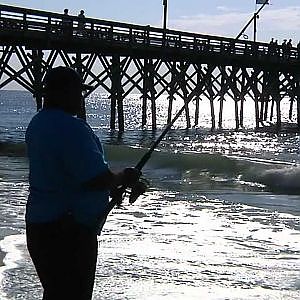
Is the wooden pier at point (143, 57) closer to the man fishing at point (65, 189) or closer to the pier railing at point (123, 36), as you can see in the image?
the pier railing at point (123, 36)

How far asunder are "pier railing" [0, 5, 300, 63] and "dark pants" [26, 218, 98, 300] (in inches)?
707

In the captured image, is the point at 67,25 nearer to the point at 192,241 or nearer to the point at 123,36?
the point at 123,36

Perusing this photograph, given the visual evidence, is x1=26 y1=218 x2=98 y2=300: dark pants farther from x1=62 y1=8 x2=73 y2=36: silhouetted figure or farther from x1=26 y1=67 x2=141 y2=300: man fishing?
x1=62 y1=8 x2=73 y2=36: silhouetted figure

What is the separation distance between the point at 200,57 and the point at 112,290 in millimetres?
25040

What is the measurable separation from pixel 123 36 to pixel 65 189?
2273 centimetres

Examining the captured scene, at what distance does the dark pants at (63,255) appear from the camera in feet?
10.8

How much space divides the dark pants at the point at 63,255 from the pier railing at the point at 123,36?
1795 centimetres

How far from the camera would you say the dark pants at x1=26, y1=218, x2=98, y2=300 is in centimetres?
330

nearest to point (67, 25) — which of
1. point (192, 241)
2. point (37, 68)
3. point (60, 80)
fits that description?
point (37, 68)

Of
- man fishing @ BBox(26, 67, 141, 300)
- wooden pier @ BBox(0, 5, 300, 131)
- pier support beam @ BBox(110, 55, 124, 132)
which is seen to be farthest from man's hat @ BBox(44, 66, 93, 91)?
pier support beam @ BBox(110, 55, 124, 132)

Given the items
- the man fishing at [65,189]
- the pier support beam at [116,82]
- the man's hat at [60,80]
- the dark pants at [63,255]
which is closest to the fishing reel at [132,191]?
the man fishing at [65,189]

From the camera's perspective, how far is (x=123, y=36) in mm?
25641

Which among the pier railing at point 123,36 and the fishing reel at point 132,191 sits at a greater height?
the pier railing at point 123,36

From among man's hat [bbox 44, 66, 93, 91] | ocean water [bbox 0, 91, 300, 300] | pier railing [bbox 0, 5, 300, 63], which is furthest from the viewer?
pier railing [bbox 0, 5, 300, 63]
